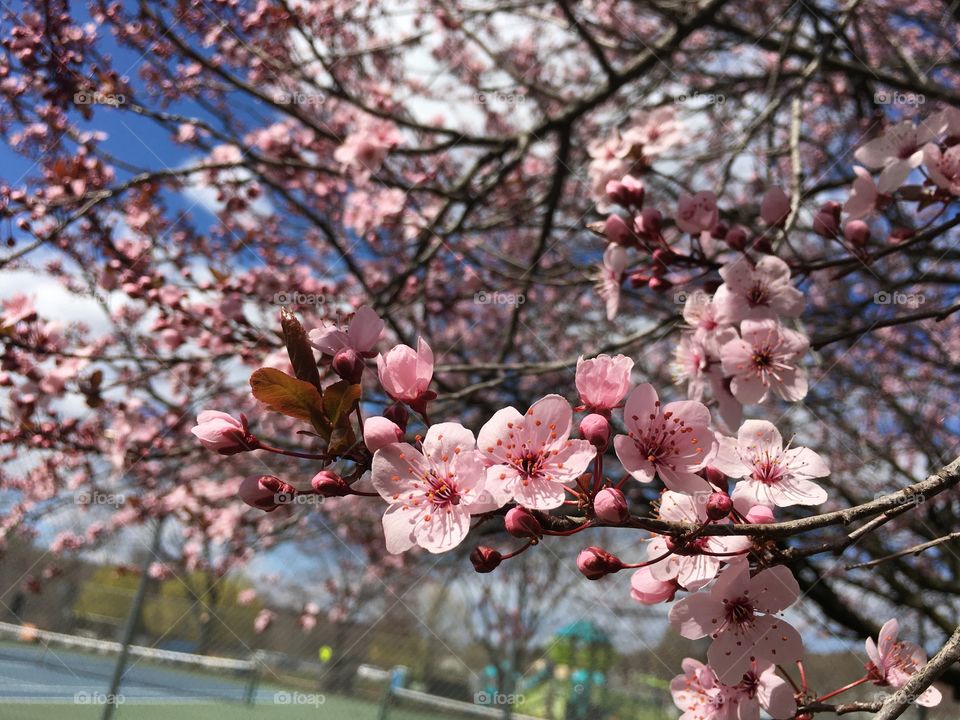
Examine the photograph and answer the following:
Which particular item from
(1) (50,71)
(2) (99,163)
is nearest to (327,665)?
(2) (99,163)

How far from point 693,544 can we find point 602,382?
0.20m

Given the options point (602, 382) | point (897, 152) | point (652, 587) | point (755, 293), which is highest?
point (897, 152)

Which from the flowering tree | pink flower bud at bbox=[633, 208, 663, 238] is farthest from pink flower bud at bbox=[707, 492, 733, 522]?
pink flower bud at bbox=[633, 208, 663, 238]

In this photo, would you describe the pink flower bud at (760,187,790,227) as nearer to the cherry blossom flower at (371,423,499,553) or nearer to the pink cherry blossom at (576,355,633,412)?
the pink cherry blossom at (576,355,633,412)

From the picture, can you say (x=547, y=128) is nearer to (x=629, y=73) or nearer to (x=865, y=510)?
(x=629, y=73)

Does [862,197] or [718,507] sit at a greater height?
[862,197]

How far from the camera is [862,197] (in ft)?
4.21

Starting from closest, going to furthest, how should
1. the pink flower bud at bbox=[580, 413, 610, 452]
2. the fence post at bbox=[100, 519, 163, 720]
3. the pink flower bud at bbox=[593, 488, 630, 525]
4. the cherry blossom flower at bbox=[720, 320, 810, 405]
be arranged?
the pink flower bud at bbox=[593, 488, 630, 525], the pink flower bud at bbox=[580, 413, 610, 452], the cherry blossom flower at bbox=[720, 320, 810, 405], the fence post at bbox=[100, 519, 163, 720]

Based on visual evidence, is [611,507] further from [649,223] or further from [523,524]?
[649,223]

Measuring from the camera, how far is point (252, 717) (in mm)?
3861

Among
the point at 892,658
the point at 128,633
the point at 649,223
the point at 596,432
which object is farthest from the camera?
the point at 128,633

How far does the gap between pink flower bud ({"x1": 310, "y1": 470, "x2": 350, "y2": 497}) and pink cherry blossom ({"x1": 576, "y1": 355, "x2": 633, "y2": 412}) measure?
11.3 inches

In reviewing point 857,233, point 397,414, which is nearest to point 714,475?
point 397,414

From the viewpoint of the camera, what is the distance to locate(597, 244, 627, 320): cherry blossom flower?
1371 millimetres
